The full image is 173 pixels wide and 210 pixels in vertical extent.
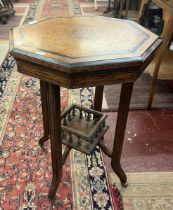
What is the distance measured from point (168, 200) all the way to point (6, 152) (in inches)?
40.0

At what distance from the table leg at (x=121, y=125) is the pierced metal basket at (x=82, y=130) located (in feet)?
0.42

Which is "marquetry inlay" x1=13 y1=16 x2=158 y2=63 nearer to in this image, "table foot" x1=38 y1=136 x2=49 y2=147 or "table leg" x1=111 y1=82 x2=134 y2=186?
"table leg" x1=111 y1=82 x2=134 y2=186

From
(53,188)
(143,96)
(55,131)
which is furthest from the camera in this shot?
(143,96)

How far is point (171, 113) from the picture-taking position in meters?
1.92

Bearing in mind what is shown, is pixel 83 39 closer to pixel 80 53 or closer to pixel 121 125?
pixel 80 53

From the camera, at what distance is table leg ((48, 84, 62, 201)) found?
3.04 feet

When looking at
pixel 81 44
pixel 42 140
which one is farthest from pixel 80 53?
pixel 42 140

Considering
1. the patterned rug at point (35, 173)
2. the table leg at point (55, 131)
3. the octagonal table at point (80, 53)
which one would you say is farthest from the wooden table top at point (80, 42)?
the patterned rug at point (35, 173)

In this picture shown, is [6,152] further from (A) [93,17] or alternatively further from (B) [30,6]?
(B) [30,6]

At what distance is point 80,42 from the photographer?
90cm

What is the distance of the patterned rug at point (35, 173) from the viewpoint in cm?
128

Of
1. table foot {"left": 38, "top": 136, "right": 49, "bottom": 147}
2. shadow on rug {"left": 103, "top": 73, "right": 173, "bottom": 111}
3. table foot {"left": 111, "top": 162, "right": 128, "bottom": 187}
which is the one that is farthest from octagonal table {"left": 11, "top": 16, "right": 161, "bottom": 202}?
shadow on rug {"left": 103, "top": 73, "right": 173, "bottom": 111}

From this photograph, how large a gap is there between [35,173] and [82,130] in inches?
16.0

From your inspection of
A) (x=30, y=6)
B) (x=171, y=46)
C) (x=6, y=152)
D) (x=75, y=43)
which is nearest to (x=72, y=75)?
(x=75, y=43)
